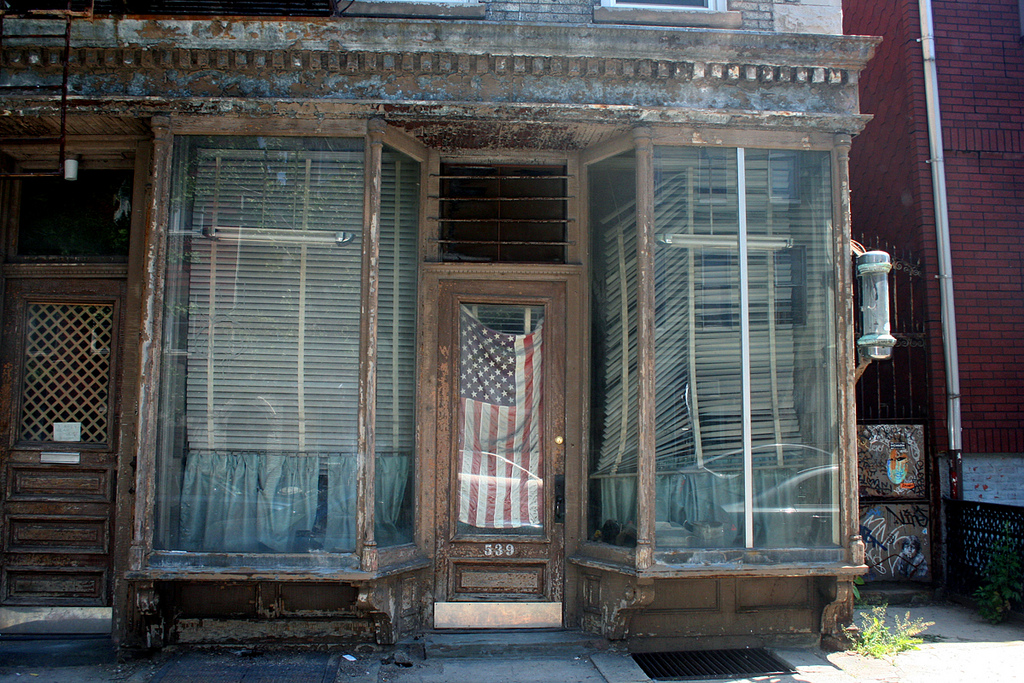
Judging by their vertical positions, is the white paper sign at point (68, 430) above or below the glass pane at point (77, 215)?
below

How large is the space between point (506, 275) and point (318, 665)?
3.15m

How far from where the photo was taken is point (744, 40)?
17.3ft

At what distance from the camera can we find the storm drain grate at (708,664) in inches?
190

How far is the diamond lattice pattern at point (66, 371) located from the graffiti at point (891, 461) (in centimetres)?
677

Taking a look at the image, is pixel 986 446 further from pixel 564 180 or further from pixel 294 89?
pixel 294 89

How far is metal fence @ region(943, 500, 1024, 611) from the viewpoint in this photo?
6.09 meters

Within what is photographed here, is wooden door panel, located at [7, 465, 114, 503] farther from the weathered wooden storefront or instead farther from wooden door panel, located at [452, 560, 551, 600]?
wooden door panel, located at [452, 560, 551, 600]

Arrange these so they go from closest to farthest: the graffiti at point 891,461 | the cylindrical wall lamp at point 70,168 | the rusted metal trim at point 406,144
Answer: the rusted metal trim at point 406,144
the cylindrical wall lamp at point 70,168
the graffiti at point 891,461

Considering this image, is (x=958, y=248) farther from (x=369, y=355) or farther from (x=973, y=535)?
(x=369, y=355)

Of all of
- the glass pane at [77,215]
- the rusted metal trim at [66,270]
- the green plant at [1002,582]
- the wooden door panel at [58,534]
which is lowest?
the green plant at [1002,582]

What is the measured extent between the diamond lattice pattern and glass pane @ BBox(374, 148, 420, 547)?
86.8 inches

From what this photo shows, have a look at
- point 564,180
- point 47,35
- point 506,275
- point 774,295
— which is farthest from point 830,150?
point 47,35

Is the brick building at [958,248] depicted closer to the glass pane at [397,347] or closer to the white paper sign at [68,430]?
the glass pane at [397,347]

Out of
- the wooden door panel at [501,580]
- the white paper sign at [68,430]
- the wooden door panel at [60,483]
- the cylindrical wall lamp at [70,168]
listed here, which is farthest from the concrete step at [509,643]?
the cylindrical wall lamp at [70,168]
